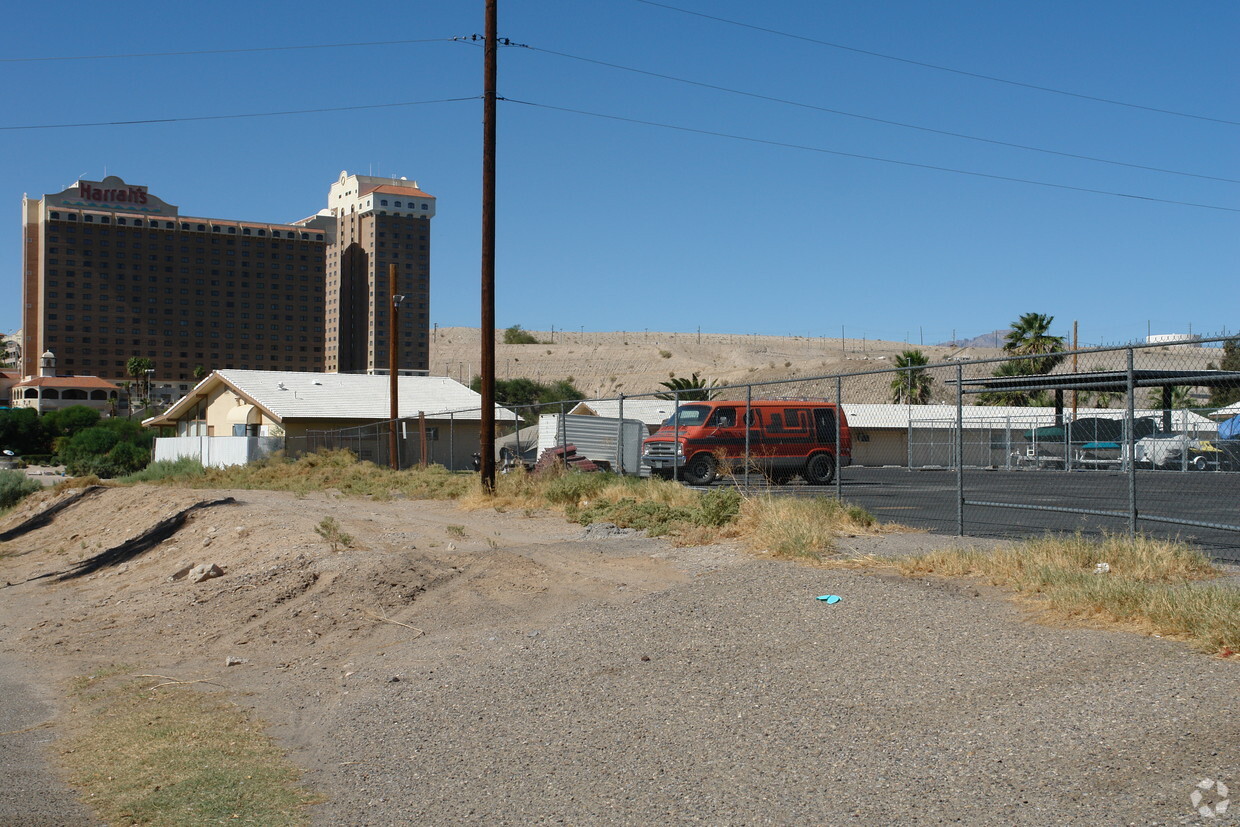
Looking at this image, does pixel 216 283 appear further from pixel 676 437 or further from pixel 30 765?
pixel 30 765

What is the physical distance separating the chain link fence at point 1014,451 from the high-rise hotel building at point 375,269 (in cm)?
11197

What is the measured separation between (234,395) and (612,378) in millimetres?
80738

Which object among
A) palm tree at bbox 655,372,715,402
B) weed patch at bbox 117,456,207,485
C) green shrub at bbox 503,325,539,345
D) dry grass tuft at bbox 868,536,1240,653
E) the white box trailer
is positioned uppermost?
green shrub at bbox 503,325,539,345

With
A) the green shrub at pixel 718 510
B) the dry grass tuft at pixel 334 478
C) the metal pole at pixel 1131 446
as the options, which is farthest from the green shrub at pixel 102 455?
the metal pole at pixel 1131 446

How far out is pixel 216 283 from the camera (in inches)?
6555

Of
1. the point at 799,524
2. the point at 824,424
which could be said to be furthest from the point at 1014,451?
the point at 799,524

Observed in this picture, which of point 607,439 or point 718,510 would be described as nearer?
point 718,510

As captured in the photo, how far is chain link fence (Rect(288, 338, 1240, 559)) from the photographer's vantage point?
11.6 m

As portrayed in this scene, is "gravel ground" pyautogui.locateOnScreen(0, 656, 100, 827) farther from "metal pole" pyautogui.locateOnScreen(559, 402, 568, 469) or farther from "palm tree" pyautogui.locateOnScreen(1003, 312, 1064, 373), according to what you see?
"palm tree" pyautogui.locateOnScreen(1003, 312, 1064, 373)

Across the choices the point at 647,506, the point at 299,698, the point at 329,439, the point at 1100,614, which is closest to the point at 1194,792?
the point at 1100,614

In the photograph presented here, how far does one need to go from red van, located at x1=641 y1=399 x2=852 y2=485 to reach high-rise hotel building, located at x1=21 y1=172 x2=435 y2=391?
128 metres

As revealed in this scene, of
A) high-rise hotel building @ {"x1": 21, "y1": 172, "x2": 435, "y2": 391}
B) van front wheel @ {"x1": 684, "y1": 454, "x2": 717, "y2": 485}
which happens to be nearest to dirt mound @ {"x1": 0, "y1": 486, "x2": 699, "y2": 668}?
van front wheel @ {"x1": 684, "y1": 454, "x2": 717, "y2": 485}

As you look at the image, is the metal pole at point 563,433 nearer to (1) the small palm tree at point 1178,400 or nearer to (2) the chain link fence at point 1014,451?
(2) the chain link fence at point 1014,451

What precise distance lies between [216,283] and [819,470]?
160053mm
